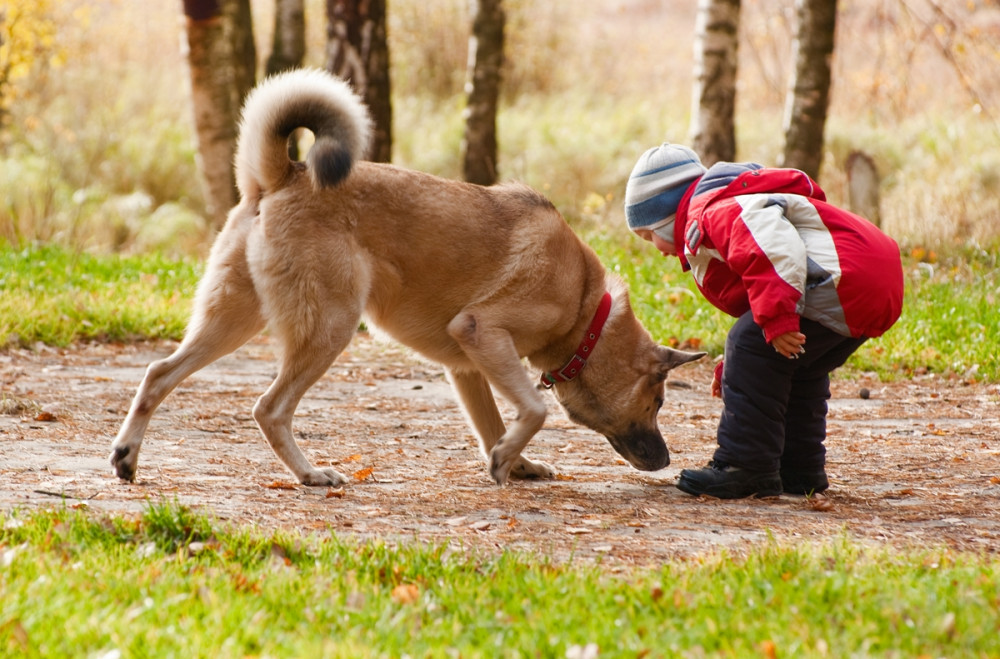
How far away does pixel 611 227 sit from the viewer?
36.2ft

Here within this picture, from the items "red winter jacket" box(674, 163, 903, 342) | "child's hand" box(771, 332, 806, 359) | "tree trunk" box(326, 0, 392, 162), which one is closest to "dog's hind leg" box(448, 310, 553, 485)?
"red winter jacket" box(674, 163, 903, 342)

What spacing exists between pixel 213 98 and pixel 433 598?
861 centimetres

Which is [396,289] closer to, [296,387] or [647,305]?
[296,387]

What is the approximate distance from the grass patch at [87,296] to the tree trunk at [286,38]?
12.4ft

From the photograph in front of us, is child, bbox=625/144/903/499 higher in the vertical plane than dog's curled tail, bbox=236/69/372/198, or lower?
lower

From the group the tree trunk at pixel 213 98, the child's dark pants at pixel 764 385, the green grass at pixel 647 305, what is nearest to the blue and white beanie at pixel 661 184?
the child's dark pants at pixel 764 385

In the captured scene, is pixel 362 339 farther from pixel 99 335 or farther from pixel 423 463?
pixel 423 463

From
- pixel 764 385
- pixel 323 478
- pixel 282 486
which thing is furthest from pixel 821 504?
pixel 282 486

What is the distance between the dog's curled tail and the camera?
13.9ft

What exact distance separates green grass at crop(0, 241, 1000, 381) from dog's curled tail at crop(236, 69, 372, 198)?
383 cm

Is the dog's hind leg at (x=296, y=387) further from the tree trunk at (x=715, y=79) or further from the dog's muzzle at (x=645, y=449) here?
the tree trunk at (x=715, y=79)

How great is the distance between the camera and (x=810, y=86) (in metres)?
10.6

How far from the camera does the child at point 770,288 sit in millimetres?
4062

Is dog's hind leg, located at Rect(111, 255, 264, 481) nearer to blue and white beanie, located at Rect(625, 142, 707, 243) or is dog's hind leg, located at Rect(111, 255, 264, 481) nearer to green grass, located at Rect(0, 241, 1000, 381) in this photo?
blue and white beanie, located at Rect(625, 142, 707, 243)
